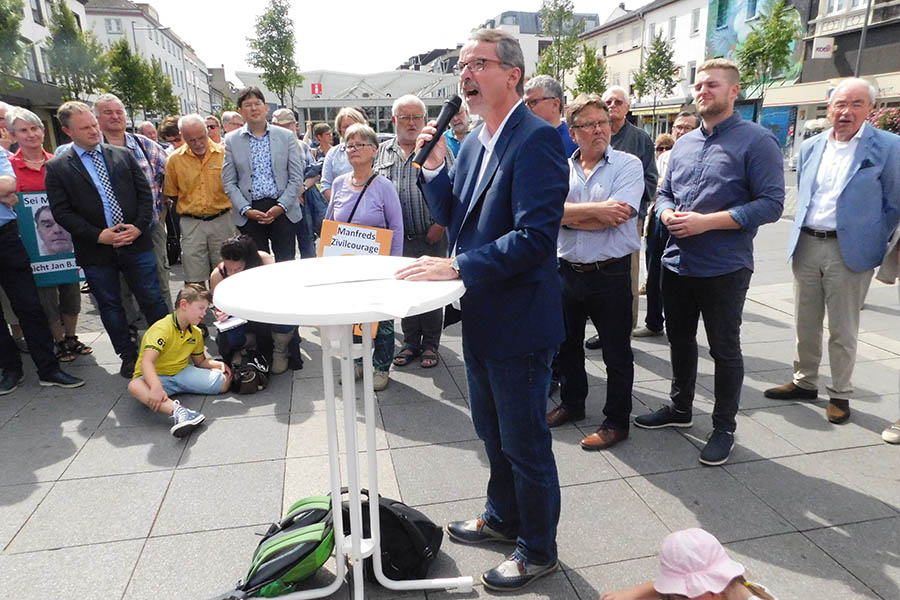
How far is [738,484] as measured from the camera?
2.89 meters

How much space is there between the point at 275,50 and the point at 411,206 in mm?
32746

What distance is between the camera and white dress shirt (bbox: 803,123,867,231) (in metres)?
3.43

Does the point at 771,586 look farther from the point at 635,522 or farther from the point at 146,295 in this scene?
the point at 146,295

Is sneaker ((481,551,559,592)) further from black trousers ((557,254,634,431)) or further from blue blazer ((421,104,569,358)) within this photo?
black trousers ((557,254,634,431))

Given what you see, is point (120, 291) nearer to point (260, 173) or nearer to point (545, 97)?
point (260, 173)

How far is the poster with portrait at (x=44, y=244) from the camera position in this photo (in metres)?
4.97

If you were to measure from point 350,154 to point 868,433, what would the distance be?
3740mm

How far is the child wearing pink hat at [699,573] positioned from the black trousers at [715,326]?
5.06ft

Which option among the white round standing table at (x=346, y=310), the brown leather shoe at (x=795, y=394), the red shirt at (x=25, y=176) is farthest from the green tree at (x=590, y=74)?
the white round standing table at (x=346, y=310)

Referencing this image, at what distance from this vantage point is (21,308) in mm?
4246

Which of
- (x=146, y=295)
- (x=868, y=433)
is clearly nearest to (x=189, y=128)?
(x=146, y=295)

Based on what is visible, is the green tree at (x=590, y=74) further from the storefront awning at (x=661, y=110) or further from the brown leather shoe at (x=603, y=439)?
the brown leather shoe at (x=603, y=439)

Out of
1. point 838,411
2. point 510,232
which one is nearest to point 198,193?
point 510,232

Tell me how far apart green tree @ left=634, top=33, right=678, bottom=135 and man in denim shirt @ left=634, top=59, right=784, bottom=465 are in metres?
33.2
